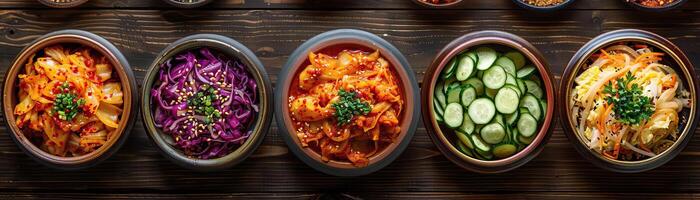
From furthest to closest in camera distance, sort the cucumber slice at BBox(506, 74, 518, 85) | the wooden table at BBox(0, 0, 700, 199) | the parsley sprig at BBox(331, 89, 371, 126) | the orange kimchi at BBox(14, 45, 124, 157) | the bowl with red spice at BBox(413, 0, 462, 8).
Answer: the wooden table at BBox(0, 0, 700, 199) < the bowl with red spice at BBox(413, 0, 462, 8) < the cucumber slice at BBox(506, 74, 518, 85) < the orange kimchi at BBox(14, 45, 124, 157) < the parsley sprig at BBox(331, 89, 371, 126)

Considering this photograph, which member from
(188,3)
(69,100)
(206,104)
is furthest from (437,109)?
(69,100)

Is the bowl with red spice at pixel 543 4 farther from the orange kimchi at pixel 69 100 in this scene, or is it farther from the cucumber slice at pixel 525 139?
the orange kimchi at pixel 69 100

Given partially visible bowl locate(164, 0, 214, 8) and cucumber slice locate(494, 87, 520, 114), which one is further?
partially visible bowl locate(164, 0, 214, 8)

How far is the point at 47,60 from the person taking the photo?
337 cm

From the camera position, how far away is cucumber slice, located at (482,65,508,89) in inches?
133

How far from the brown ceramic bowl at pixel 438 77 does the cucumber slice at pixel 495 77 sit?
0.13 meters

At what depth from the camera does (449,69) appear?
3.40 meters

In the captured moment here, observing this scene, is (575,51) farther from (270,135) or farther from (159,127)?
(159,127)

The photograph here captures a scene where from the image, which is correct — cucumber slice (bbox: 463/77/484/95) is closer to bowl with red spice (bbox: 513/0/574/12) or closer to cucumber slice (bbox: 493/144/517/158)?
cucumber slice (bbox: 493/144/517/158)

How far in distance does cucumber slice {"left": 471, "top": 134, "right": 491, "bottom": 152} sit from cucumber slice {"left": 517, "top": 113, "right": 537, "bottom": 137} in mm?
181

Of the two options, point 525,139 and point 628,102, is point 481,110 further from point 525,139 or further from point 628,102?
point 628,102

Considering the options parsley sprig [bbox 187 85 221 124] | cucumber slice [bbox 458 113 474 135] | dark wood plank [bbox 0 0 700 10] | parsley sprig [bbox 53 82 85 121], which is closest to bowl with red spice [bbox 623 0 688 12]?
dark wood plank [bbox 0 0 700 10]

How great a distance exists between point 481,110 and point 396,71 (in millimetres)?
458

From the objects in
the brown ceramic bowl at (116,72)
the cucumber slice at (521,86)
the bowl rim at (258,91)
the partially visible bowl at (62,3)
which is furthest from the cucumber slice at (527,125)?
the partially visible bowl at (62,3)
